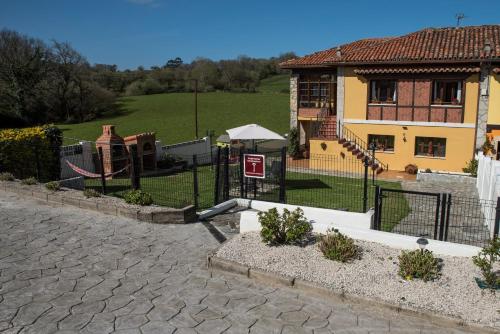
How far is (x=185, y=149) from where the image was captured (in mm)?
26297

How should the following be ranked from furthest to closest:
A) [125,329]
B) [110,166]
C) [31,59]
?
1. [31,59]
2. [110,166]
3. [125,329]

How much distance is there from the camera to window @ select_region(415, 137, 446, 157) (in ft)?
75.8

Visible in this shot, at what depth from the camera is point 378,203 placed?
9797 millimetres

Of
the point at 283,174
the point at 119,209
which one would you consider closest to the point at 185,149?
the point at 283,174

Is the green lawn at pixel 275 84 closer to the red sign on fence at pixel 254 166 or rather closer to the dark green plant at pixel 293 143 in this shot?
the dark green plant at pixel 293 143

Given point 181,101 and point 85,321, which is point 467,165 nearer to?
point 85,321

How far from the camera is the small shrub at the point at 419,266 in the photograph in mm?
6805

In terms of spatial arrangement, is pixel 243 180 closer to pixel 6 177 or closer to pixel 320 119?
pixel 6 177

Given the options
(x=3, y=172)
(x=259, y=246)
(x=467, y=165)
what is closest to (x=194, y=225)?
(x=259, y=246)

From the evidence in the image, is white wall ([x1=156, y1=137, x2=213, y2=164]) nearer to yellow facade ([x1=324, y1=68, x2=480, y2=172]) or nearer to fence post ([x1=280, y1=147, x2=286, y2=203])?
yellow facade ([x1=324, y1=68, x2=480, y2=172])

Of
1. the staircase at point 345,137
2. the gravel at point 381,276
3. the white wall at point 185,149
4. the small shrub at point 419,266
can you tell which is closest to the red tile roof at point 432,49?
the staircase at point 345,137

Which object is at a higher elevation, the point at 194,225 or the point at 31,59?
the point at 31,59

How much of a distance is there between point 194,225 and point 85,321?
4.42m

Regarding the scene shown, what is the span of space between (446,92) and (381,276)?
18257 mm
